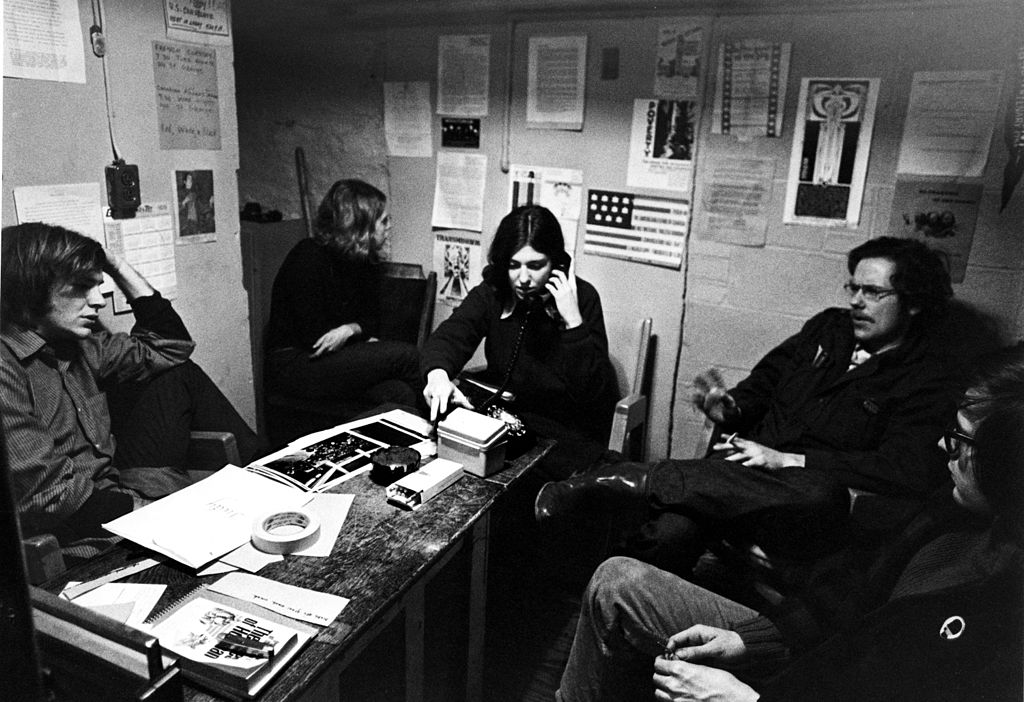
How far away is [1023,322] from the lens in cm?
159

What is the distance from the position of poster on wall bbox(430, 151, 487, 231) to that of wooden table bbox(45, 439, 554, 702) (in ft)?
4.13

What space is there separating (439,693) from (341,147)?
1.92 m

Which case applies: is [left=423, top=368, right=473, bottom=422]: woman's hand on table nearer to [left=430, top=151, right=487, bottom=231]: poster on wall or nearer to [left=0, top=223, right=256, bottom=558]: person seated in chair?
[left=0, top=223, right=256, bottom=558]: person seated in chair

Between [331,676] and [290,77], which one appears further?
[290,77]

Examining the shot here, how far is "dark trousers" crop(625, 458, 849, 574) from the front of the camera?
1.50 m

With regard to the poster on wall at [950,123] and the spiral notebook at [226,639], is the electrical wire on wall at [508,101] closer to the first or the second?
the poster on wall at [950,123]

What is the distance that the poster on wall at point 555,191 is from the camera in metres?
2.29

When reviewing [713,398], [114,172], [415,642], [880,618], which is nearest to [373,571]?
[415,642]

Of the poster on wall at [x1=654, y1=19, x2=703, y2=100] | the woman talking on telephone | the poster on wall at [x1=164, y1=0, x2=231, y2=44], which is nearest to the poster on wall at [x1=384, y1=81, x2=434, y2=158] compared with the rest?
the woman talking on telephone

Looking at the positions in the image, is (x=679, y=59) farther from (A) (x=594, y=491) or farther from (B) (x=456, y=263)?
(A) (x=594, y=491)

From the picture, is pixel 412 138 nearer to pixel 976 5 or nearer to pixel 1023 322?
pixel 976 5

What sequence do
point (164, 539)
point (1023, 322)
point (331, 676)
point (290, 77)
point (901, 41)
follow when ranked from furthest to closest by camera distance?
point (290, 77)
point (901, 41)
point (1023, 322)
point (164, 539)
point (331, 676)

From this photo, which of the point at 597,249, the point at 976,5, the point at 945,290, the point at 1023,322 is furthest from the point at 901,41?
the point at 597,249

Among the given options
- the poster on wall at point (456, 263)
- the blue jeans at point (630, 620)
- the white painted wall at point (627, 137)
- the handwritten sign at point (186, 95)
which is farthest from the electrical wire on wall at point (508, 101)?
the blue jeans at point (630, 620)
